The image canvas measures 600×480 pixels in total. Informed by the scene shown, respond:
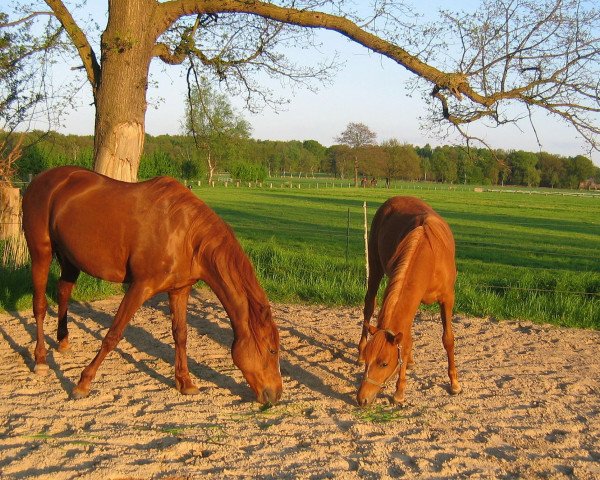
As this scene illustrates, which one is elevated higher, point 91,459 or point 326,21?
point 326,21

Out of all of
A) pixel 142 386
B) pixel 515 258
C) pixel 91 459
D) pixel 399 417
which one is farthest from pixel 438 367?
pixel 515 258

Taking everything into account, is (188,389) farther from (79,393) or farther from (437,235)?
(437,235)

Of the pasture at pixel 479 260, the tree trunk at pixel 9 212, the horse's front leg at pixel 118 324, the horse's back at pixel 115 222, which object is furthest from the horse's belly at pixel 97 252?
the tree trunk at pixel 9 212

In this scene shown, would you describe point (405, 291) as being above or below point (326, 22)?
→ below

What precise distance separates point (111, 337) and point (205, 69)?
7224mm

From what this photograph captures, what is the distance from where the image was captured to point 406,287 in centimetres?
487

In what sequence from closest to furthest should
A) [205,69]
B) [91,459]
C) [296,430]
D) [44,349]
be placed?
[91,459]
[296,430]
[44,349]
[205,69]

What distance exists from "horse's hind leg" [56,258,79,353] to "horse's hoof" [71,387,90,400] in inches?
60.3

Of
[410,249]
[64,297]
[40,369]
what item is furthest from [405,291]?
[64,297]

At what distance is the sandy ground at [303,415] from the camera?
3660mm

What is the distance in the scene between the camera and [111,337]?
498cm

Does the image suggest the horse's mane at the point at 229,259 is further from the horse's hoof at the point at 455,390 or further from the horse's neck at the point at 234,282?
the horse's hoof at the point at 455,390

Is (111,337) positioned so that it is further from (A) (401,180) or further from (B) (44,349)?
(A) (401,180)

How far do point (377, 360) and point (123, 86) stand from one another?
6245 mm
